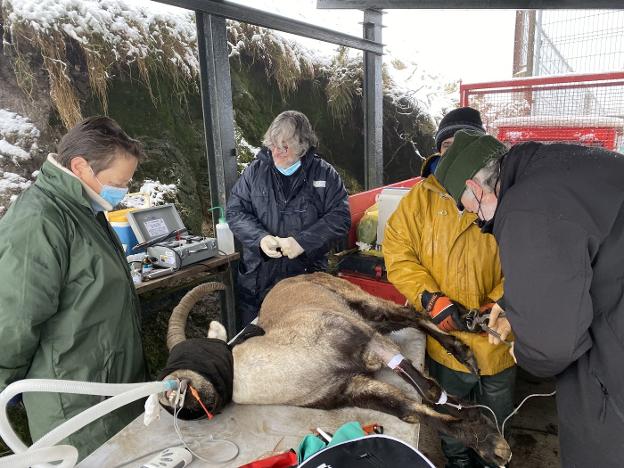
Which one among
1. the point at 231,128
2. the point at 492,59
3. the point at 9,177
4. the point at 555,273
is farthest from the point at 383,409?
the point at 492,59

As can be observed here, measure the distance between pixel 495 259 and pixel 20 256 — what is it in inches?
89.4

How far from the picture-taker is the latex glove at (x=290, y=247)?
2.88 m

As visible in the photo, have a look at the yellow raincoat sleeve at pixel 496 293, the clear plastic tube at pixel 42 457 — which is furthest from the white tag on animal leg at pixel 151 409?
the yellow raincoat sleeve at pixel 496 293

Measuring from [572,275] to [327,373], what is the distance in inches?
43.8

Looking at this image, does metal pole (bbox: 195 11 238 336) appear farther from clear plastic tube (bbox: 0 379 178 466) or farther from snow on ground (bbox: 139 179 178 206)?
clear plastic tube (bbox: 0 379 178 466)

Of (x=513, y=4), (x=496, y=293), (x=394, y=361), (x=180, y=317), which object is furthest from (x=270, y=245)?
(x=513, y=4)

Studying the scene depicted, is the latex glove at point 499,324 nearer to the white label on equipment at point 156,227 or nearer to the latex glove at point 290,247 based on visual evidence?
the latex glove at point 290,247

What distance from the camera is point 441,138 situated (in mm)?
2854

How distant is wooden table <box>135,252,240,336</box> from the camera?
2.82 meters

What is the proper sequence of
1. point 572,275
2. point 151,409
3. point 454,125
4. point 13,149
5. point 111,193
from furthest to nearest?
point 13,149
point 454,125
point 111,193
point 151,409
point 572,275

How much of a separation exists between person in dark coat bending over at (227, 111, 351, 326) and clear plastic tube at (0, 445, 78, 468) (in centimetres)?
183

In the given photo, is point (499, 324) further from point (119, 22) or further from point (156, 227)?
point (119, 22)

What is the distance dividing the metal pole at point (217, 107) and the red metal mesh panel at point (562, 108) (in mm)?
2866

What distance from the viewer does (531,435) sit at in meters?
3.17
